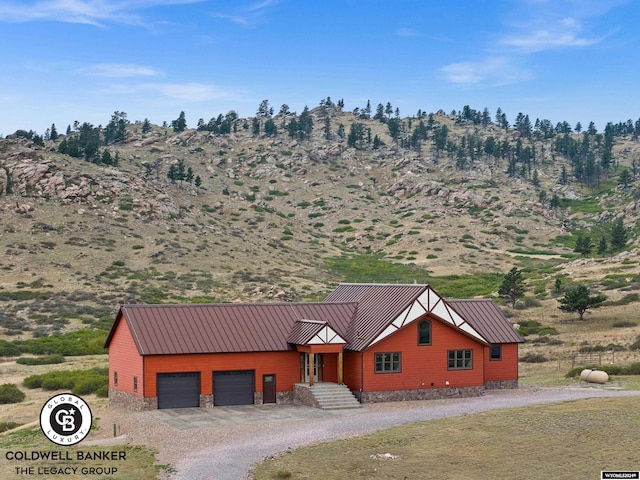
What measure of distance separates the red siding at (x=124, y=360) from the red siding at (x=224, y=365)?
1.95ft

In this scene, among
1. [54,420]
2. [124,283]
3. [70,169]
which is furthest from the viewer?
[70,169]

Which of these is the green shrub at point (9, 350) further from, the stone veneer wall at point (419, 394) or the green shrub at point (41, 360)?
the stone veneer wall at point (419, 394)

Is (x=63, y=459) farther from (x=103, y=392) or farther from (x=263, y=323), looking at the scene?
(x=103, y=392)

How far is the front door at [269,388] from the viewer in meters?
41.0

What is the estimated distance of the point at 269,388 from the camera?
41156 mm

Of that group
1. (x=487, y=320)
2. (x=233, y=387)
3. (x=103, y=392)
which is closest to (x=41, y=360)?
(x=103, y=392)

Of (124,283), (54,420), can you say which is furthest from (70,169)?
(54,420)

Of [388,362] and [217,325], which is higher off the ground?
[217,325]

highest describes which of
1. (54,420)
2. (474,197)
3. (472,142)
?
(472,142)

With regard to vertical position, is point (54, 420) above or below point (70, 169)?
below

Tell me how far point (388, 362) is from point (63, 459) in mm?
18706

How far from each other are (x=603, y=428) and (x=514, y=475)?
728cm

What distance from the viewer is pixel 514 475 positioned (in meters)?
24.2

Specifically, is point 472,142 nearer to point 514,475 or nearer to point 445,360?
point 445,360
